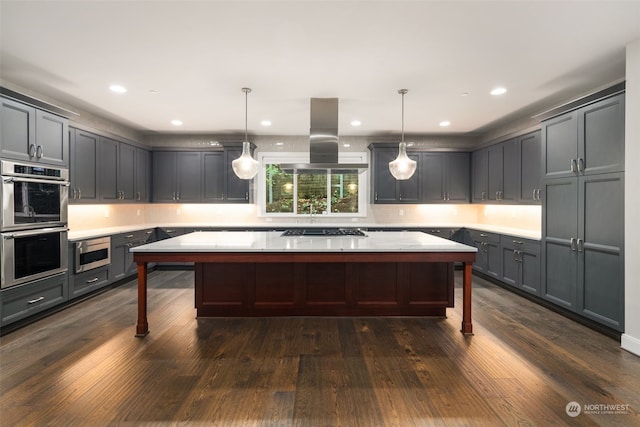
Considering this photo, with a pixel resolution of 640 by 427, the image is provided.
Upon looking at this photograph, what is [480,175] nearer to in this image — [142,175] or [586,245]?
[586,245]

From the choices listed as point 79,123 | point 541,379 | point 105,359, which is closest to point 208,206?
point 79,123

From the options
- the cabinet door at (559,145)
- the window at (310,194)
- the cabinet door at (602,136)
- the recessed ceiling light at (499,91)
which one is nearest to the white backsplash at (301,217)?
the window at (310,194)

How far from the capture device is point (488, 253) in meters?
5.07

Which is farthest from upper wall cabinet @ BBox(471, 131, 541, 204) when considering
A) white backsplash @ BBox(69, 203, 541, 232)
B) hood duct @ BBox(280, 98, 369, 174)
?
hood duct @ BBox(280, 98, 369, 174)

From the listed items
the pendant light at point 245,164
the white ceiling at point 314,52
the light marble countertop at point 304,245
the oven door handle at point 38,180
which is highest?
the white ceiling at point 314,52

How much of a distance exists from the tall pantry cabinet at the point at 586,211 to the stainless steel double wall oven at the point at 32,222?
5.66 m

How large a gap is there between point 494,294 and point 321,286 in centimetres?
264

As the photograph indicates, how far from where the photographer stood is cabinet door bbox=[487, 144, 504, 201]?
16.9 ft

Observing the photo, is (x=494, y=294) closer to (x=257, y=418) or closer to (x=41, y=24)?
(x=257, y=418)

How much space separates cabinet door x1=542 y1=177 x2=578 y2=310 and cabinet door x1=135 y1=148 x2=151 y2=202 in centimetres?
630

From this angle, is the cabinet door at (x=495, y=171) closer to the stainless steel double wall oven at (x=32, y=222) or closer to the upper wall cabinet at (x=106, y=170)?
the stainless steel double wall oven at (x=32, y=222)

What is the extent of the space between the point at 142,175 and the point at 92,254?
82.3 inches

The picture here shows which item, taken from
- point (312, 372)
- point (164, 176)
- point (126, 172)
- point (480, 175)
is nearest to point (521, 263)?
point (480, 175)

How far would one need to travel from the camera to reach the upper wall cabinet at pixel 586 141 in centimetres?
284
